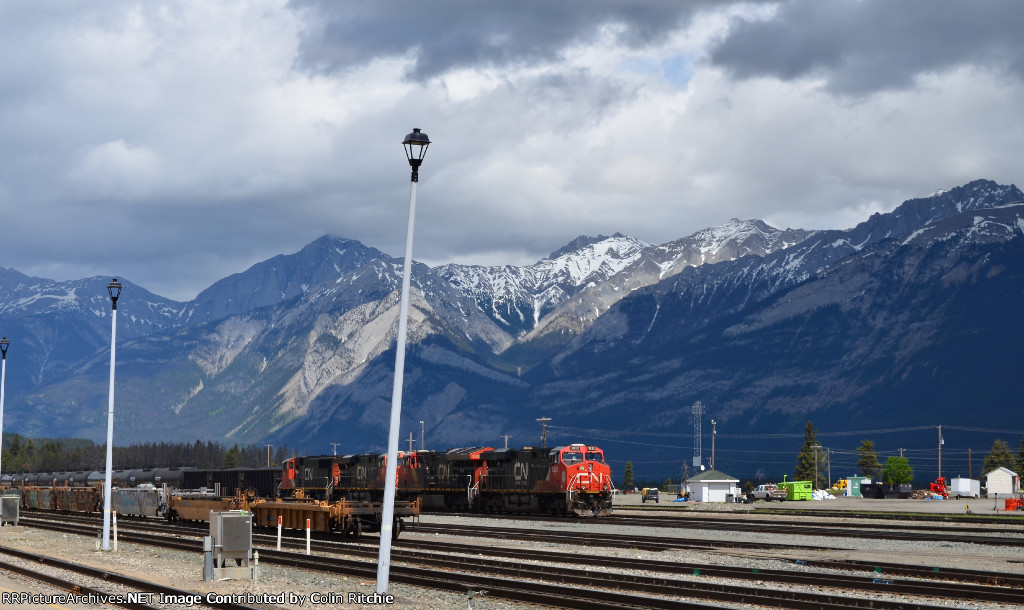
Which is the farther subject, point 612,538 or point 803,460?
point 803,460

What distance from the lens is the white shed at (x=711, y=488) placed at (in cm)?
12912

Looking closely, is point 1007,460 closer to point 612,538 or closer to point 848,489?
point 848,489

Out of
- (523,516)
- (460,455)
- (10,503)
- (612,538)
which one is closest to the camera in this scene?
(612,538)

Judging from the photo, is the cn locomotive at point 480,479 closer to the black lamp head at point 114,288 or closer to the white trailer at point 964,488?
the black lamp head at point 114,288

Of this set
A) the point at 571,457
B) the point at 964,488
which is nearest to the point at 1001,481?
the point at 964,488

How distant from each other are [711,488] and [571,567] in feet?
312

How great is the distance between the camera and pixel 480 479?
83.2 metres

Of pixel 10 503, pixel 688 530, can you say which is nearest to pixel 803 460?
pixel 688 530

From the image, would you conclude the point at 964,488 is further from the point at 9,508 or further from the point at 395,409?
the point at 395,409

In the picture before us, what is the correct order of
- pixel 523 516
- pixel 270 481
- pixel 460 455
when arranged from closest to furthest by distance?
pixel 523 516 < pixel 460 455 < pixel 270 481

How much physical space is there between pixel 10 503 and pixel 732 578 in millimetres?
44898

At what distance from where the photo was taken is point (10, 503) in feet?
209

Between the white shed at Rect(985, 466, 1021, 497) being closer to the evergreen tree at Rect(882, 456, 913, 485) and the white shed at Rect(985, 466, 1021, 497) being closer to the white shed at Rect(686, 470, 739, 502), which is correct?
the evergreen tree at Rect(882, 456, 913, 485)

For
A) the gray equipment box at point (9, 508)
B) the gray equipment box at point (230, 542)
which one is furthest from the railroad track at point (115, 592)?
the gray equipment box at point (9, 508)
